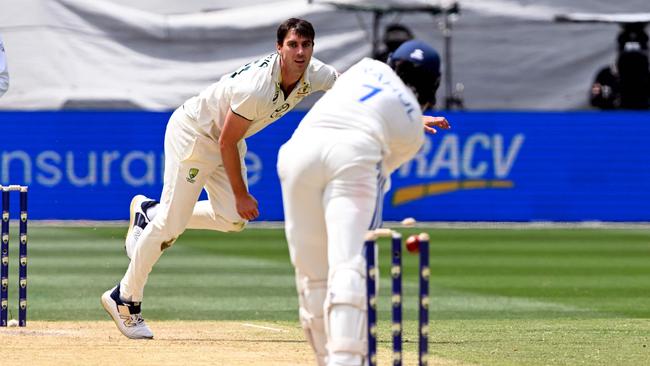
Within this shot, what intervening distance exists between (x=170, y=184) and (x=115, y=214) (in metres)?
8.88

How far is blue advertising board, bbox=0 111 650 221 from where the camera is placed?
1697 cm

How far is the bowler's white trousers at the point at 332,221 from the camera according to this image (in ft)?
18.5

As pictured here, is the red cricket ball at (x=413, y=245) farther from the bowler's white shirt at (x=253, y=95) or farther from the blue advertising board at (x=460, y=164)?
the blue advertising board at (x=460, y=164)

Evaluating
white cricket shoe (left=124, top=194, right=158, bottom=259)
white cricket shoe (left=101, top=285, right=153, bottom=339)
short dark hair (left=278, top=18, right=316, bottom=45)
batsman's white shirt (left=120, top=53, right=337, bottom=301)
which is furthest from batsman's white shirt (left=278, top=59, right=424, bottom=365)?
white cricket shoe (left=124, top=194, right=158, bottom=259)

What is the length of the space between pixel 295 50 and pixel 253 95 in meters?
0.32

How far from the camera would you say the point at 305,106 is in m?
20.0

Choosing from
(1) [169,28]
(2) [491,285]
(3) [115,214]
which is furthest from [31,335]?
(1) [169,28]

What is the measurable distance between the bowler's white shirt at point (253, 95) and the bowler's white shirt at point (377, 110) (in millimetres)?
1735

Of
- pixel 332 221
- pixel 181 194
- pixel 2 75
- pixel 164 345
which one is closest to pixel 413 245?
pixel 332 221

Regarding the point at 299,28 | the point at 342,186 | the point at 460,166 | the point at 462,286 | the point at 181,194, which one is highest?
the point at 299,28

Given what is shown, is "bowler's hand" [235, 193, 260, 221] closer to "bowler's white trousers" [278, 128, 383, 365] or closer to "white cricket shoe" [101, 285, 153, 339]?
"white cricket shoe" [101, 285, 153, 339]

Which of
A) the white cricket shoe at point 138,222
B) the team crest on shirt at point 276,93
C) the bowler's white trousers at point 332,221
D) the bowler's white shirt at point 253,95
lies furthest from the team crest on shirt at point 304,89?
the bowler's white trousers at point 332,221

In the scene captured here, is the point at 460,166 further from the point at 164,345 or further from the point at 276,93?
the point at 276,93

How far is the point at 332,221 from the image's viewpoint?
5.71m
